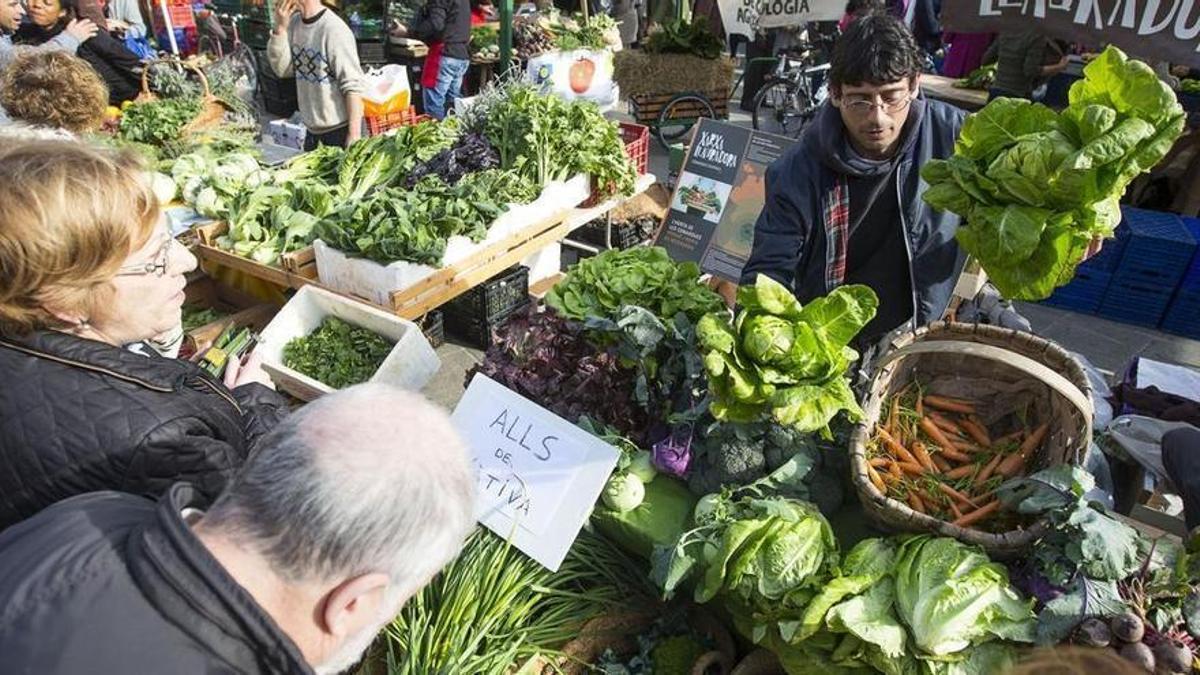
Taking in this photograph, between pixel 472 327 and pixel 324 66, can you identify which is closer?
pixel 472 327

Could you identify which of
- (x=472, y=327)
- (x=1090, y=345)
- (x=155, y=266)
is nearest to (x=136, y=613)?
(x=155, y=266)

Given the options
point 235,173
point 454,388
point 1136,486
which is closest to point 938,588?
point 1136,486

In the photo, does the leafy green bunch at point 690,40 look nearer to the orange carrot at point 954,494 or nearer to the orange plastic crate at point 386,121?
the orange plastic crate at point 386,121

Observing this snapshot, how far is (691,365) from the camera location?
2150 mm

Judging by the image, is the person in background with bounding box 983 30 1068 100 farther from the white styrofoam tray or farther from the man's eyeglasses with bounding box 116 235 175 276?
the man's eyeglasses with bounding box 116 235 175 276

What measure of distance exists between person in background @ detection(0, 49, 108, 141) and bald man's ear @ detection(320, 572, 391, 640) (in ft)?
11.0

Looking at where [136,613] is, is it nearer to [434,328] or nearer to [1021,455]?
[1021,455]

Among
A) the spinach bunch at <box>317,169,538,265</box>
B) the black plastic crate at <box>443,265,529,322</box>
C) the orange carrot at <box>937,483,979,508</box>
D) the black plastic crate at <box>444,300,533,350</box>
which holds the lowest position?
the black plastic crate at <box>444,300,533,350</box>

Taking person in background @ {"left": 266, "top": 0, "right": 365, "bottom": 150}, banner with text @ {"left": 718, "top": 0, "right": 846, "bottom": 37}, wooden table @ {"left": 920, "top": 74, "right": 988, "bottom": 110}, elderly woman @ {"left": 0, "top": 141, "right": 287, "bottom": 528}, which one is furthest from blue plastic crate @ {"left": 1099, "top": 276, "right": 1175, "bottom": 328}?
elderly woman @ {"left": 0, "top": 141, "right": 287, "bottom": 528}

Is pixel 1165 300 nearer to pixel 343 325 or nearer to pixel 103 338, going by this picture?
pixel 343 325

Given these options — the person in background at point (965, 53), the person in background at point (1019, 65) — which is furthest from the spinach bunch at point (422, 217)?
the person in background at point (965, 53)

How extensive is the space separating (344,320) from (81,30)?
161 inches

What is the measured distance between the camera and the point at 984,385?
1997mm

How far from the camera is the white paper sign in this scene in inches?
78.7
